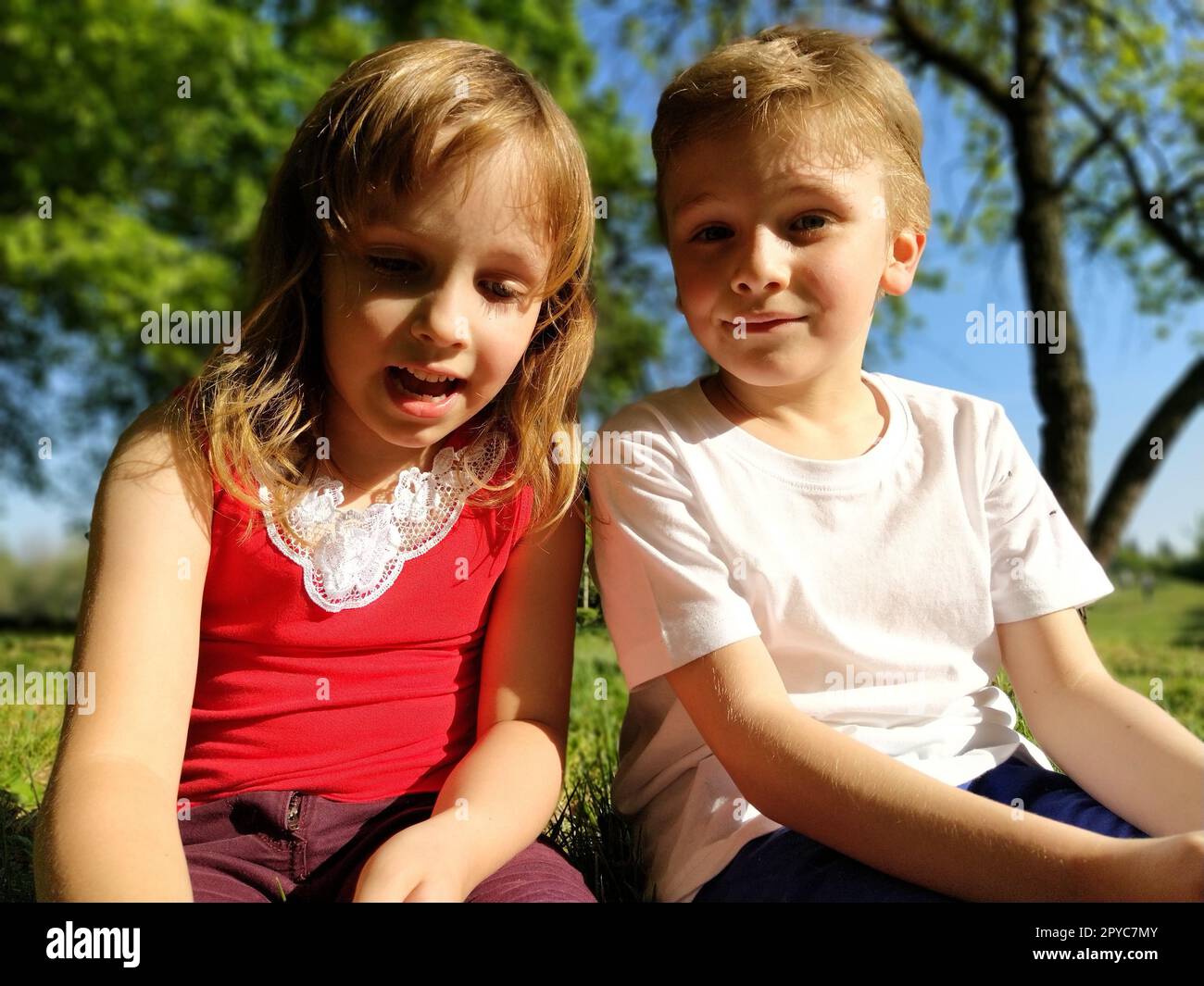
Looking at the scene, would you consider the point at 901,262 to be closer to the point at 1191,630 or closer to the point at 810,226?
the point at 810,226

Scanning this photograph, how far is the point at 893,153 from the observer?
6.14 ft

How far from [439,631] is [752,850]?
61 centimetres

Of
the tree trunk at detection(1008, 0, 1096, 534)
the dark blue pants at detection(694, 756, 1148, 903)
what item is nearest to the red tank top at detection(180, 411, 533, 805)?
the dark blue pants at detection(694, 756, 1148, 903)

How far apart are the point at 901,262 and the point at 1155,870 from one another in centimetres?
106

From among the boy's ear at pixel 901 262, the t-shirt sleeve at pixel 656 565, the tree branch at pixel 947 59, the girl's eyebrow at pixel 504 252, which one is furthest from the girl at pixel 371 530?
the tree branch at pixel 947 59

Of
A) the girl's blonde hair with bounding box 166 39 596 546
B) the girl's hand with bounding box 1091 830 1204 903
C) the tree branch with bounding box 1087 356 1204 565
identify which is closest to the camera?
the girl's hand with bounding box 1091 830 1204 903

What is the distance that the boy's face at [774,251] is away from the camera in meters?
1.75

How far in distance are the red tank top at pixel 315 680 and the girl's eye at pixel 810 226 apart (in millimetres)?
767

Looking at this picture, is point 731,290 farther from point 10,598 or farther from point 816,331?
point 10,598

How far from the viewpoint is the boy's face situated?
1.75m

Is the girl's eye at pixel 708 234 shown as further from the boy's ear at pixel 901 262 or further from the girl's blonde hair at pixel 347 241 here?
the boy's ear at pixel 901 262

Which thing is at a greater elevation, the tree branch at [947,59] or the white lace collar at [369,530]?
the tree branch at [947,59]

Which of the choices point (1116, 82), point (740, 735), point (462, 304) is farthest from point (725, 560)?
point (1116, 82)

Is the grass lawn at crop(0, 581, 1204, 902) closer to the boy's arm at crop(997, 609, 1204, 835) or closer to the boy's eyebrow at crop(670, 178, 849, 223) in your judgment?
the boy's arm at crop(997, 609, 1204, 835)
